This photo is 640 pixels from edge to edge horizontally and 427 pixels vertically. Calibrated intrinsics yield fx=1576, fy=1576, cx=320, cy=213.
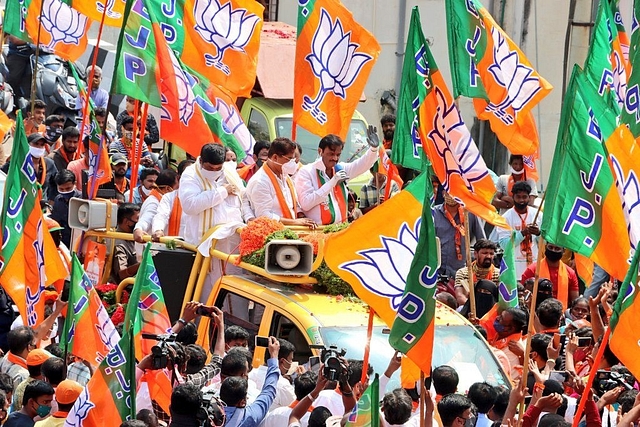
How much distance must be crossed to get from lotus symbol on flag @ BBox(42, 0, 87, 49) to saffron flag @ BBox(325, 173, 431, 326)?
7671mm

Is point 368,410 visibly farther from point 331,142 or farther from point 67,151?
point 67,151

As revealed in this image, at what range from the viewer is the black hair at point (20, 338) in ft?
37.8

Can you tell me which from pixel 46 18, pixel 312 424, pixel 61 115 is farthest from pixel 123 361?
pixel 61 115

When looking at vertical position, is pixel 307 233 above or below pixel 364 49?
below

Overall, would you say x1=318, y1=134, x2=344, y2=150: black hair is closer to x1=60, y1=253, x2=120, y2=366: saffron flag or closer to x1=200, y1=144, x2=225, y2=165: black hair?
x1=200, y1=144, x2=225, y2=165: black hair

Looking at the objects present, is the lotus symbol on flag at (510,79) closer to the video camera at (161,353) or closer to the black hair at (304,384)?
A: the black hair at (304,384)

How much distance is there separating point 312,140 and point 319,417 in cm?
1016

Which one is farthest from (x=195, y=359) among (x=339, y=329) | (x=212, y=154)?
(x=212, y=154)

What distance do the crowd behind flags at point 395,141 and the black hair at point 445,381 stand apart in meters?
0.71

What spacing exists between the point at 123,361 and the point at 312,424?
1225mm

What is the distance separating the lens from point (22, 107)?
20.9m

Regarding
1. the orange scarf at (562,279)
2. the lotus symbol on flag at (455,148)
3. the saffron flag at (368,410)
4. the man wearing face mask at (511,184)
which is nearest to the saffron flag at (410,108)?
the lotus symbol on flag at (455,148)

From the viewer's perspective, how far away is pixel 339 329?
447 inches

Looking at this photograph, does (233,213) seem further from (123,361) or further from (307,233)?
(123,361)
